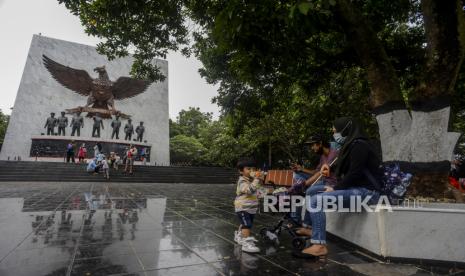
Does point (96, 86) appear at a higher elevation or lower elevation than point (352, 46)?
higher

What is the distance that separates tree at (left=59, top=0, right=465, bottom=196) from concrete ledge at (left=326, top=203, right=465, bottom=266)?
5.33 feet

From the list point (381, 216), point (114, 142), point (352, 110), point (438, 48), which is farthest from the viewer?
point (114, 142)

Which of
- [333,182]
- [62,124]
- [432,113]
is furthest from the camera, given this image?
[62,124]

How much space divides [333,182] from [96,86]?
32283 millimetres

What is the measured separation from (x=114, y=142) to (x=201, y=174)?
40.5ft

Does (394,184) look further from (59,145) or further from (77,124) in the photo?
(77,124)

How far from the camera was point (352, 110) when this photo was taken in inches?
519

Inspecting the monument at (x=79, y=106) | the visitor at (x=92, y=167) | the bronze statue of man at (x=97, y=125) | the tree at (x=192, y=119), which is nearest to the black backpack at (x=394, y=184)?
the visitor at (x=92, y=167)

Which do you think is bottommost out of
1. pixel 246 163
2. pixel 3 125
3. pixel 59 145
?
pixel 246 163

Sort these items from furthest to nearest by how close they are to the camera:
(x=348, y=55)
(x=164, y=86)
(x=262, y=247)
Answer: (x=164, y=86) → (x=348, y=55) → (x=262, y=247)

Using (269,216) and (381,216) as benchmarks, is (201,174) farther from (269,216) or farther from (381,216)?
(381,216)

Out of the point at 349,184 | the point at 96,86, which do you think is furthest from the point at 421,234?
the point at 96,86

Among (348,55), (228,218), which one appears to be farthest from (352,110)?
(228,218)

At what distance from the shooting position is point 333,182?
4.09 m
